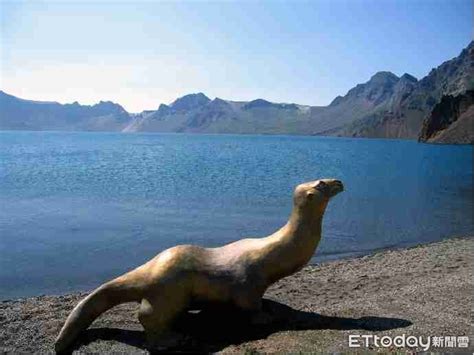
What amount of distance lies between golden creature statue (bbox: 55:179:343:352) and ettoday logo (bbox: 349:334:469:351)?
2049mm

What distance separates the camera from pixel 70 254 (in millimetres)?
22422

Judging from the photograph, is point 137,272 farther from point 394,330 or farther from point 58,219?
point 58,219

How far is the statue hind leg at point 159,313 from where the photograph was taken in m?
10.3

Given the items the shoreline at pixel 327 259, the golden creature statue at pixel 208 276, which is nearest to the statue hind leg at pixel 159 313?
the golden creature statue at pixel 208 276

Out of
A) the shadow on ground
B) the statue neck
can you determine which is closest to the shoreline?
the shadow on ground

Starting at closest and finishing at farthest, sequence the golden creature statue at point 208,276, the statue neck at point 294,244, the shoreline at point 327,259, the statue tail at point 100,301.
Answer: the golden creature statue at point 208,276 → the statue tail at point 100,301 → the statue neck at point 294,244 → the shoreline at point 327,259

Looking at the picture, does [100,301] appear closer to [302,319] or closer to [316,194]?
[302,319]

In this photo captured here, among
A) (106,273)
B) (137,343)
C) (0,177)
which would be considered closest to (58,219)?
(106,273)

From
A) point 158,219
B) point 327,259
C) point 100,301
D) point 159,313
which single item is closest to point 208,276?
point 159,313

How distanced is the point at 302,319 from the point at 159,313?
315 cm

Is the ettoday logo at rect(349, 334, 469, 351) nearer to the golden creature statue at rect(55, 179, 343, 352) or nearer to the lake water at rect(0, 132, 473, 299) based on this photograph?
the golden creature statue at rect(55, 179, 343, 352)

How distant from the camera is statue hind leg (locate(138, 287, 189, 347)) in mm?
10312

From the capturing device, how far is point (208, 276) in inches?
420

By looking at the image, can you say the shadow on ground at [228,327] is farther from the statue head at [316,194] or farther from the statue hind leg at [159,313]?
the statue head at [316,194]
